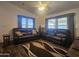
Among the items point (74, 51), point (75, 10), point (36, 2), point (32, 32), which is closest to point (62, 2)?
point (75, 10)

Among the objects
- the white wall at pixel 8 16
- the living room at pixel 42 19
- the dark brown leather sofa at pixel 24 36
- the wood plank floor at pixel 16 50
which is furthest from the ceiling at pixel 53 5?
the wood plank floor at pixel 16 50

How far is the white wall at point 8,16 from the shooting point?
223cm

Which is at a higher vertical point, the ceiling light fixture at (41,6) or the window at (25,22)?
the ceiling light fixture at (41,6)

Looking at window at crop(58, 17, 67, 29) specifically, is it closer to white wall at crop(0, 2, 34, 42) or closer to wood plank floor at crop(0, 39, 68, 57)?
wood plank floor at crop(0, 39, 68, 57)

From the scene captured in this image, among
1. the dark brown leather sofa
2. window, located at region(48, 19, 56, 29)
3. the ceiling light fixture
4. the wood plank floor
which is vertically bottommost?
the wood plank floor

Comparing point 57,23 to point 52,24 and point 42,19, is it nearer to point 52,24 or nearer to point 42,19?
point 52,24

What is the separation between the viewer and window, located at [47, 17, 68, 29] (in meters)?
2.23

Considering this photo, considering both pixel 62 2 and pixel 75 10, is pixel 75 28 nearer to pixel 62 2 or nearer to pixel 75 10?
pixel 75 10

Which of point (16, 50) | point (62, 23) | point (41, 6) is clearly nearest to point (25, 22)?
point (41, 6)

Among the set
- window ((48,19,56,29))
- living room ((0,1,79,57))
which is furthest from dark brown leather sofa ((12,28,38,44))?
window ((48,19,56,29))

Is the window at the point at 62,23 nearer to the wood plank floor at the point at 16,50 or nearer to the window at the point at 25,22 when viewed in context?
the wood plank floor at the point at 16,50

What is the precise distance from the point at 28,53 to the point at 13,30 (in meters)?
0.55

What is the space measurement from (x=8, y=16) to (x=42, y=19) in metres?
0.69

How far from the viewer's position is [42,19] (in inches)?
91.6
